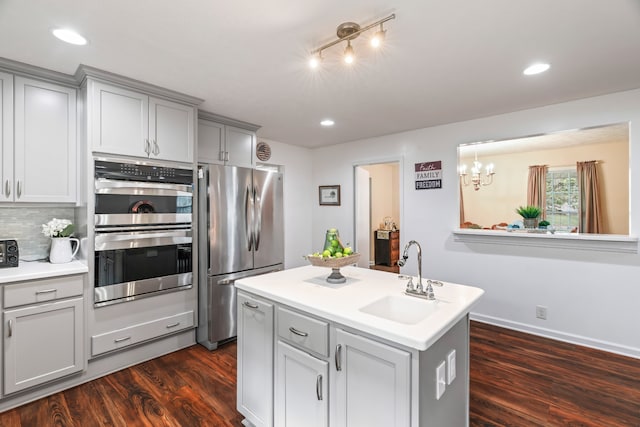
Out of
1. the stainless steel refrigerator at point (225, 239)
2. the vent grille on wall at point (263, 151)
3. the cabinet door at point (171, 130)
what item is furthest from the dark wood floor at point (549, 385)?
the vent grille on wall at point (263, 151)

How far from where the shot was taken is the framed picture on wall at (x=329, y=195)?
5.08m

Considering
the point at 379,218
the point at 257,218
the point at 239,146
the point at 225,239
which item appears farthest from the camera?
the point at 379,218

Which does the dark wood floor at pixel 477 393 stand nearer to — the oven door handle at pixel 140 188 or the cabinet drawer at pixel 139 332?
the cabinet drawer at pixel 139 332

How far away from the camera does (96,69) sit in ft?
7.57

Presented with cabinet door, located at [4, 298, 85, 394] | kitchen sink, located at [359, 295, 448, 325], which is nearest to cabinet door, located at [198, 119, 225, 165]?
cabinet door, located at [4, 298, 85, 394]

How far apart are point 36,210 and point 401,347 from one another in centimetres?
315

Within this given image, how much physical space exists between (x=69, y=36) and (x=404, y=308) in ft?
8.47

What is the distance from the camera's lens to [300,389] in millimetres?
1562

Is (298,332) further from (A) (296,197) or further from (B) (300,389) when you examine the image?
(A) (296,197)

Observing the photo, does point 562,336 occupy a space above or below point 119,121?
below

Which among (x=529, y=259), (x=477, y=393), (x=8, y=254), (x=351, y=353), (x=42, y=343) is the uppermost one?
(x=8, y=254)

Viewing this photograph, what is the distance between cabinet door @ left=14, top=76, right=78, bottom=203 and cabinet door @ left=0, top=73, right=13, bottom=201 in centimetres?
3

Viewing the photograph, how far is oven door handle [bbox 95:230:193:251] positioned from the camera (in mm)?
2402

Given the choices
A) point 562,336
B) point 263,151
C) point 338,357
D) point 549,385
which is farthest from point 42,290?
point 562,336
